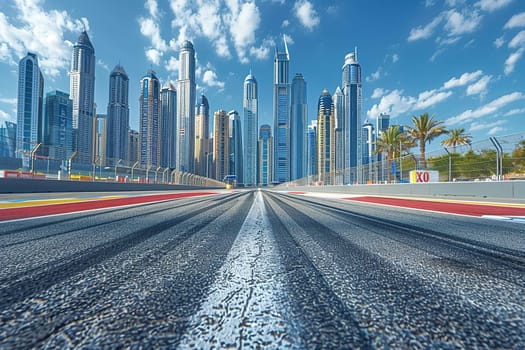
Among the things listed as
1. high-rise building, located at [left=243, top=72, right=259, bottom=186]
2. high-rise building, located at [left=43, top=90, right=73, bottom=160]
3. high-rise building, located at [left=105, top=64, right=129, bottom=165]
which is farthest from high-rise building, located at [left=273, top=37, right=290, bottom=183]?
high-rise building, located at [left=43, top=90, right=73, bottom=160]

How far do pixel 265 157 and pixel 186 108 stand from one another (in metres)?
62.7

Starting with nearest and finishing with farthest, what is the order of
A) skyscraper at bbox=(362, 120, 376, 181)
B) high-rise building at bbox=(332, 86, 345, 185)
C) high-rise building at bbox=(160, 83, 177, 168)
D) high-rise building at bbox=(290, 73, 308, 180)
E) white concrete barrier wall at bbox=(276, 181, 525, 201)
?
white concrete barrier wall at bbox=(276, 181, 525, 201) < skyscraper at bbox=(362, 120, 376, 181) < high-rise building at bbox=(332, 86, 345, 185) < high-rise building at bbox=(160, 83, 177, 168) < high-rise building at bbox=(290, 73, 308, 180)

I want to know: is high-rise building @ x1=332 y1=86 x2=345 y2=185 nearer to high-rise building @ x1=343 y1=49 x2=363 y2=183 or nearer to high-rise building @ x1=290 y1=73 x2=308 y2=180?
high-rise building @ x1=343 y1=49 x2=363 y2=183

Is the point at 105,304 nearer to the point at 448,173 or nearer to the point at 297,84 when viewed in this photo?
the point at 448,173

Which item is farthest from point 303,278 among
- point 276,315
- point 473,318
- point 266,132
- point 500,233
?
Result: point 266,132

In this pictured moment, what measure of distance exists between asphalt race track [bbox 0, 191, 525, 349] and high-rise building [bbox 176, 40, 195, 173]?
11443cm

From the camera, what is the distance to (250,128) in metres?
168

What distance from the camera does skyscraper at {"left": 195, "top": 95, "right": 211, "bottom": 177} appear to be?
5142 inches

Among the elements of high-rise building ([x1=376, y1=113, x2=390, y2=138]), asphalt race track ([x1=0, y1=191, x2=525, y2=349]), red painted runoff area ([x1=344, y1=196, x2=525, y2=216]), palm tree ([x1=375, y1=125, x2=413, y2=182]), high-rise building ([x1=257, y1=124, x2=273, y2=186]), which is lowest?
red painted runoff area ([x1=344, y1=196, x2=525, y2=216])

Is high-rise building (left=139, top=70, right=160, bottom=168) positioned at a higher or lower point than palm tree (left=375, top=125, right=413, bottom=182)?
higher

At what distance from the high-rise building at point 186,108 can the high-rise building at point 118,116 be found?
25.0m

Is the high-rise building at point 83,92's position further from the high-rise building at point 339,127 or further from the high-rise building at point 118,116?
the high-rise building at point 339,127

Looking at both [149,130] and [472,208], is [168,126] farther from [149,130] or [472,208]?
[472,208]

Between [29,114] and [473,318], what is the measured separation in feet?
435
